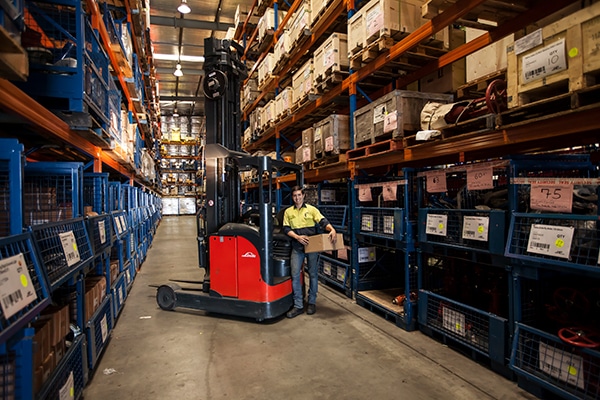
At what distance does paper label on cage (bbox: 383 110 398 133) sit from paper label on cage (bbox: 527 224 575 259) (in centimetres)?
213

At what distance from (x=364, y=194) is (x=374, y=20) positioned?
7.94 feet

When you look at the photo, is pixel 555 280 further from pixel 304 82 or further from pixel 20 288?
pixel 304 82

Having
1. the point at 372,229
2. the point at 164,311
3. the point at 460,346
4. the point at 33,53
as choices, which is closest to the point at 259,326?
the point at 164,311

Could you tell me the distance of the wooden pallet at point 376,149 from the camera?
4.63 meters

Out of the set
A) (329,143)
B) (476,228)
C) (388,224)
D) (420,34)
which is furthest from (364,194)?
(420,34)

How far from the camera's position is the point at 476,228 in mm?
3555

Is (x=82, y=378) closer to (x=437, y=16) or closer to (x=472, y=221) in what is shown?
(x=472, y=221)

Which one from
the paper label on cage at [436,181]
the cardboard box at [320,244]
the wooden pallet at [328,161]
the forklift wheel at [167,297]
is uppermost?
the wooden pallet at [328,161]

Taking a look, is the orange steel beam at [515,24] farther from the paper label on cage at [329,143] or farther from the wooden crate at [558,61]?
the paper label on cage at [329,143]

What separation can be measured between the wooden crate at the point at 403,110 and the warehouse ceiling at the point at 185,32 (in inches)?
327

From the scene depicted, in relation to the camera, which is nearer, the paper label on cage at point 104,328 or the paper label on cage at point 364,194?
the paper label on cage at point 104,328

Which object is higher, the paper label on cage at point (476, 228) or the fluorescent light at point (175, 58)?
the fluorescent light at point (175, 58)

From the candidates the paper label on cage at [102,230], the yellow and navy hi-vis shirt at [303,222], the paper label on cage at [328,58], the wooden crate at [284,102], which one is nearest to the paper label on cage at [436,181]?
the yellow and navy hi-vis shirt at [303,222]

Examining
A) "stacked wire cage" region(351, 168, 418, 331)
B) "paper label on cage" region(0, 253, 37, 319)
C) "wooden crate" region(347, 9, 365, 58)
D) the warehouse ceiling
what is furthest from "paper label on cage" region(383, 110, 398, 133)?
the warehouse ceiling
